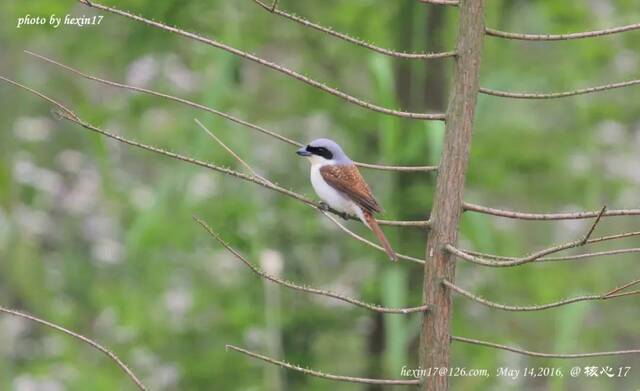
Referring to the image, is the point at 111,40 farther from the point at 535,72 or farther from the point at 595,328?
the point at 595,328

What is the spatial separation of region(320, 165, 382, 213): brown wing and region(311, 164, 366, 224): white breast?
0.05 feet

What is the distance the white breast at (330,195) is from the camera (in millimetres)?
3436

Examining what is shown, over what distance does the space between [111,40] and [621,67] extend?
2648 millimetres

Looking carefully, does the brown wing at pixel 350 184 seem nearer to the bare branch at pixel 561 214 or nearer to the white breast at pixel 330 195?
the white breast at pixel 330 195

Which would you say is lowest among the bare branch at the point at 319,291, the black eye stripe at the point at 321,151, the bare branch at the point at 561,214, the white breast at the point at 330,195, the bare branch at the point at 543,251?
the bare branch at the point at 319,291

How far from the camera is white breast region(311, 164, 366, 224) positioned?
11.3ft

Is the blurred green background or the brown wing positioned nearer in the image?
the brown wing

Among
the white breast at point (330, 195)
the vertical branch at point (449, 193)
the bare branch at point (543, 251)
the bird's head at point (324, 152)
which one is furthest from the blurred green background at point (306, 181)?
the bare branch at point (543, 251)

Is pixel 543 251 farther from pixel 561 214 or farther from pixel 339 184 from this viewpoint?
pixel 339 184

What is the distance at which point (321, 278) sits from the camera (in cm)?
554

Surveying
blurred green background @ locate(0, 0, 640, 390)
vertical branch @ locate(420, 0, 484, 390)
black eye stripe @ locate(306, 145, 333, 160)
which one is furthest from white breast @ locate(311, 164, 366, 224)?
vertical branch @ locate(420, 0, 484, 390)

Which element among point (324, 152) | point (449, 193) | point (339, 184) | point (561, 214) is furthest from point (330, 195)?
point (561, 214)

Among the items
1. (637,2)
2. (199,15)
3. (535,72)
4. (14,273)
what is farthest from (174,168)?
(637,2)

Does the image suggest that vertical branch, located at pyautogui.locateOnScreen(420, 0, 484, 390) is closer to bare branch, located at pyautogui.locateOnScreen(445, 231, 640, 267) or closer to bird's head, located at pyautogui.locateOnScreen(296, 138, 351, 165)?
bare branch, located at pyautogui.locateOnScreen(445, 231, 640, 267)
